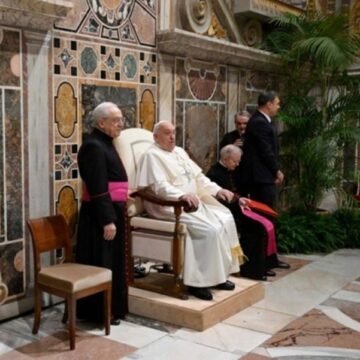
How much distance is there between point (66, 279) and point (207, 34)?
333 cm

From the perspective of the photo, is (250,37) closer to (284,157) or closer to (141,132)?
(284,157)

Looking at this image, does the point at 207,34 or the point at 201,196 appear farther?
the point at 207,34

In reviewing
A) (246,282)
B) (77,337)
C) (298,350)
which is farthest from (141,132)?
(298,350)

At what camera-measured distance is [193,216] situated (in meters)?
4.14

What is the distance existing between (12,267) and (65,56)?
1.55 meters

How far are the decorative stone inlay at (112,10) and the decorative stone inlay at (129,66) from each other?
0.95 ft

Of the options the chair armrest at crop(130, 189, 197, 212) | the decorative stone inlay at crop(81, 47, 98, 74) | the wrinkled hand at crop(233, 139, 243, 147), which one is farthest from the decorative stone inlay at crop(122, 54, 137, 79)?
the wrinkled hand at crop(233, 139, 243, 147)

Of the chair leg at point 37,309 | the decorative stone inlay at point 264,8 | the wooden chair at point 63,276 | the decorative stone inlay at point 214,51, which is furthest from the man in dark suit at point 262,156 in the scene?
the chair leg at point 37,309

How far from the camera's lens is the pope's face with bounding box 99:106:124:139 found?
3.83 meters

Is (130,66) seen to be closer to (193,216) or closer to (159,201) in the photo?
(159,201)

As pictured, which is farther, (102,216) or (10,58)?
(10,58)

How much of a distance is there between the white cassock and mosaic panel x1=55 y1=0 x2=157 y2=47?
1015mm

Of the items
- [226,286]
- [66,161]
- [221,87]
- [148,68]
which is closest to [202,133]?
[221,87]

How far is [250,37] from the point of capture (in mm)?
6695
